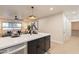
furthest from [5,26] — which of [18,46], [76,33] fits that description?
[76,33]

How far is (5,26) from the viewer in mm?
6207

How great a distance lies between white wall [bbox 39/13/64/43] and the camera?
5.75 meters

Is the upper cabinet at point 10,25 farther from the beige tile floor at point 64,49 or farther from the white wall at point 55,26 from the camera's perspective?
the beige tile floor at point 64,49

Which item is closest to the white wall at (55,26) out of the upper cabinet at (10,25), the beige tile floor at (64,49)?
the beige tile floor at (64,49)

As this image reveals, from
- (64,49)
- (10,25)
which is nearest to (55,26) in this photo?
(64,49)

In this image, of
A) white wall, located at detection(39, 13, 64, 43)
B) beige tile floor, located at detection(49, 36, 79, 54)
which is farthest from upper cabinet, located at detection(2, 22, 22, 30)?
beige tile floor, located at detection(49, 36, 79, 54)

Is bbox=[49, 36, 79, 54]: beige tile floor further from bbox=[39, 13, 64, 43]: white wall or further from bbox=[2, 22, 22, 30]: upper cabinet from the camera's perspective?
bbox=[2, 22, 22, 30]: upper cabinet

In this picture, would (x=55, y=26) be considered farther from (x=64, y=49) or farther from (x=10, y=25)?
(x=10, y=25)

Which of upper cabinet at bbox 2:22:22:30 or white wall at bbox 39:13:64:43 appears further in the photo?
upper cabinet at bbox 2:22:22:30

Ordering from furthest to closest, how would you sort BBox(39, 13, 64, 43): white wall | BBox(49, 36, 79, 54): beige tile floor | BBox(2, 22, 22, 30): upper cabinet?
BBox(2, 22, 22, 30): upper cabinet
BBox(39, 13, 64, 43): white wall
BBox(49, 36, 79, 54): beige tile floor

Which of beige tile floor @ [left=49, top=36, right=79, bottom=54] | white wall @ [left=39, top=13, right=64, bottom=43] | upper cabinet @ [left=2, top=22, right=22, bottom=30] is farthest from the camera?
upper cabinet @ [left=2, top=22, right=22, bottom=30]

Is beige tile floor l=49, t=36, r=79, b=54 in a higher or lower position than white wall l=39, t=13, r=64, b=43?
lower
